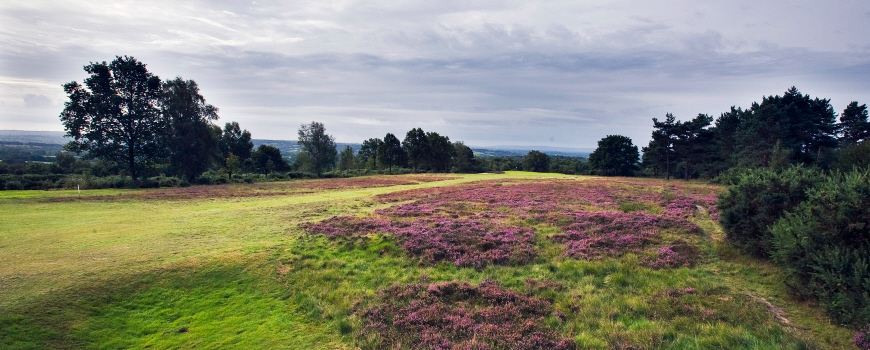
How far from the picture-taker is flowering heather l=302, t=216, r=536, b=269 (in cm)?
1244

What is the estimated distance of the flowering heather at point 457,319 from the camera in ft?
23.2

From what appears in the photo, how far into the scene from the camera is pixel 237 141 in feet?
254

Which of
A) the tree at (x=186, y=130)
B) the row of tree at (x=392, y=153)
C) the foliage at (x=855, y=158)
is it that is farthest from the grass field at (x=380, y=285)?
the row of tree at (x=392, y=153)

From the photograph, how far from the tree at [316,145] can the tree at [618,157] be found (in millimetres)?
66945

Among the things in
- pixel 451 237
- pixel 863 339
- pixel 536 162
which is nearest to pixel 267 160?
pixel 451 237

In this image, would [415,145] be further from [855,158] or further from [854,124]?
[854,124]

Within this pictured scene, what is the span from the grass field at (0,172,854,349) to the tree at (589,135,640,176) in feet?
241

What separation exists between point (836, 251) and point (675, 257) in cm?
491

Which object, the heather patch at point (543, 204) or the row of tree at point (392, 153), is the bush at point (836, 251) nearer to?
the heather patch at point (543, 204)

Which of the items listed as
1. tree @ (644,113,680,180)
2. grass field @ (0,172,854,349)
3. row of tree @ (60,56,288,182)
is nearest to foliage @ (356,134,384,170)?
row of tree @ (60,56,288,182)

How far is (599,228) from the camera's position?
52.3 ft

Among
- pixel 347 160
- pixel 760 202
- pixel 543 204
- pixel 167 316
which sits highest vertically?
pixel 347 160

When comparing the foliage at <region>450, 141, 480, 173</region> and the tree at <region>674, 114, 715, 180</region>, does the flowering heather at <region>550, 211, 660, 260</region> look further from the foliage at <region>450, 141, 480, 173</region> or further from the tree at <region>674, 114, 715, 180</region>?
the foliage at <region>450, 141, 480, 173</region>

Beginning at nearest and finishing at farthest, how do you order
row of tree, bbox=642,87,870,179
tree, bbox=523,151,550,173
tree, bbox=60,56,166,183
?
tree, bbox=60,56,166,183 → row of tree, bbox=642,87,870,179 → tree, bbox=523,151,550,173
